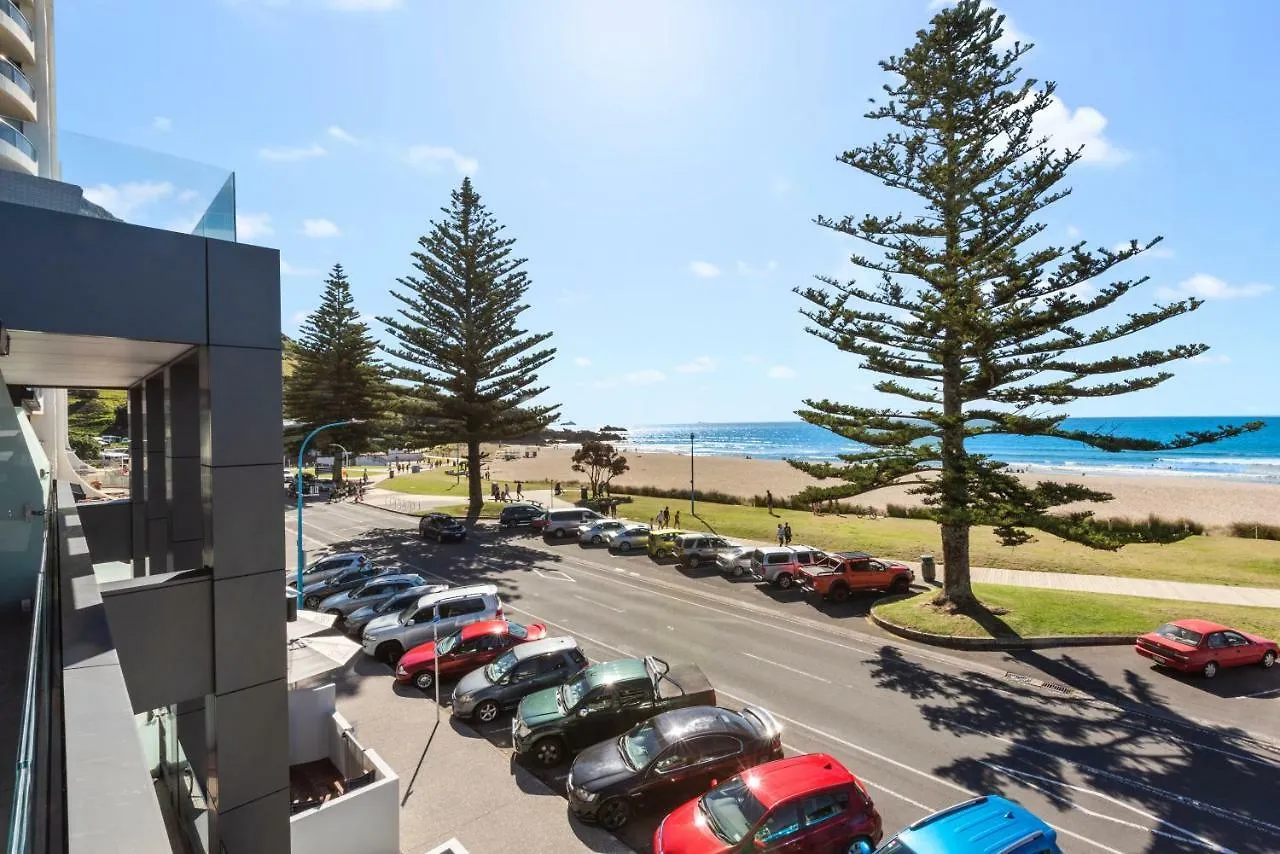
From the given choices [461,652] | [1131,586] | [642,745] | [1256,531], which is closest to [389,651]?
[461,652]

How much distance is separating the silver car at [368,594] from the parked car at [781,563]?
39.3 ft

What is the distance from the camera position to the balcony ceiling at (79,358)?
21.5 ft

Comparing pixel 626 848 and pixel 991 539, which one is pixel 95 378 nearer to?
pixel 626 848

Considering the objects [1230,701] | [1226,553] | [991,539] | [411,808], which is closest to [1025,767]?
[1230,701]

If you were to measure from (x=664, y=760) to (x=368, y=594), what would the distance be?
44.5 feet

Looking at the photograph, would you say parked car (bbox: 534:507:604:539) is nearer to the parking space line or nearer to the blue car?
the parking space line

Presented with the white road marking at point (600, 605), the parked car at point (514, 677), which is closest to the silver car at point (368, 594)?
the white road marking at point (600, 605)

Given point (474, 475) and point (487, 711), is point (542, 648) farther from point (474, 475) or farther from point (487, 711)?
point (474, 475)

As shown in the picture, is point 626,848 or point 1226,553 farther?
point 1226,553

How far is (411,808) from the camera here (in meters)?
10.6

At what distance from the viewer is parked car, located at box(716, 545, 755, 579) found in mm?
25438

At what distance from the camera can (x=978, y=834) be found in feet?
26.6

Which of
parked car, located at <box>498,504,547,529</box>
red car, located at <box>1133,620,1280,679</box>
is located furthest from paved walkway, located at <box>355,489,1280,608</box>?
parked car, located at <box>498,504,547,529</box>

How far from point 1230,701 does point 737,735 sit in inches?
480
